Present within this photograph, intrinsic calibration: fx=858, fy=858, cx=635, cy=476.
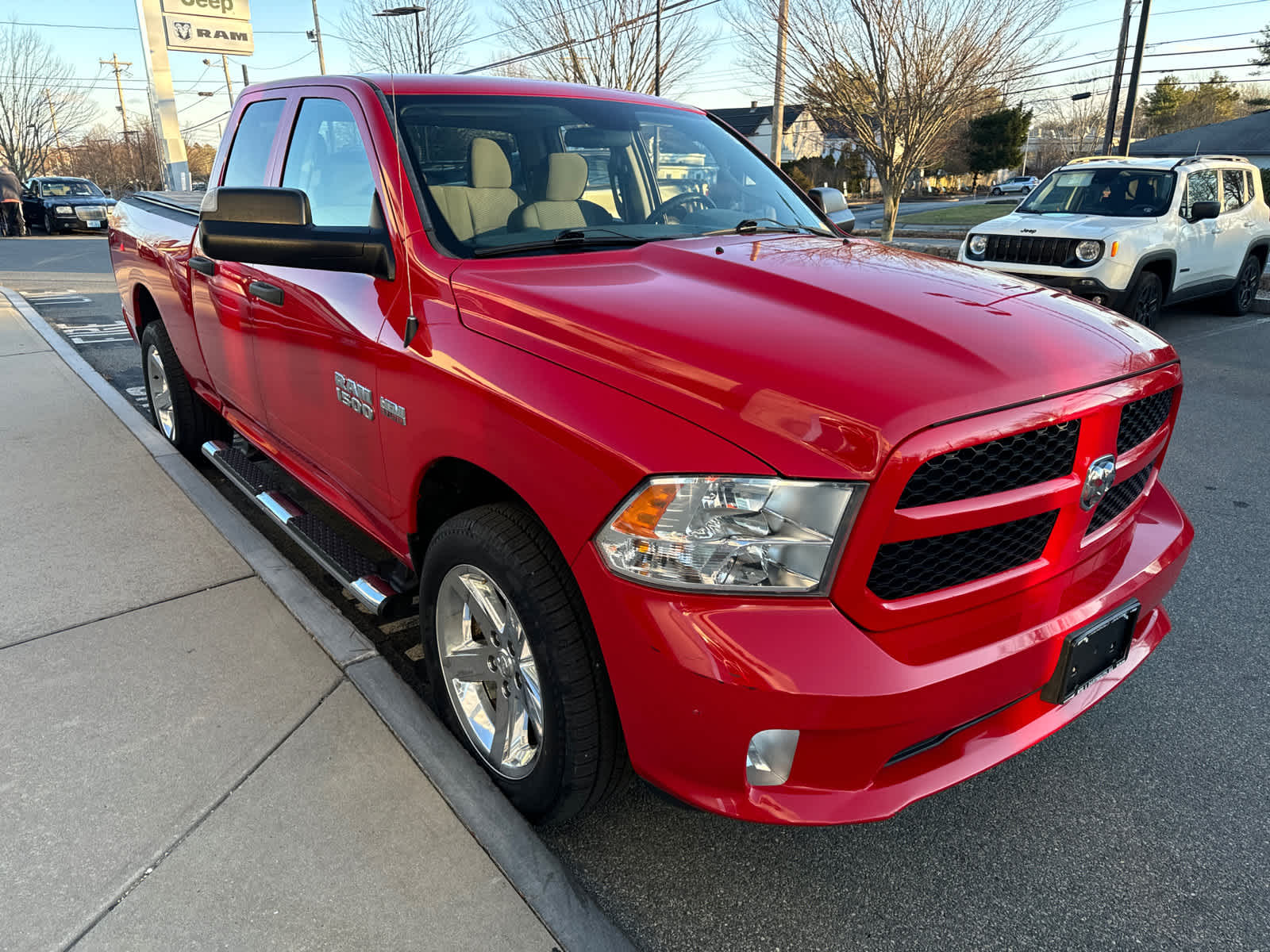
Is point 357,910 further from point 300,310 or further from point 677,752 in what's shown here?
point 300,310

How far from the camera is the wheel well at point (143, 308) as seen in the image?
502 centimetres

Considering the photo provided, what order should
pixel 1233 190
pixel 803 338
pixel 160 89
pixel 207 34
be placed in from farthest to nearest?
pixel 207 34 < pixel 160 89 < pixel 1233 190 < pixel 803 338

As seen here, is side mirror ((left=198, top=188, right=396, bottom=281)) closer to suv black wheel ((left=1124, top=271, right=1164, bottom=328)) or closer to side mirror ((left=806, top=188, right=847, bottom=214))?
side mirror ((left=806, top=188, right=847, bottom=214))

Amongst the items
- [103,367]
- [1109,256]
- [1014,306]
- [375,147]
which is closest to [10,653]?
[375,147]

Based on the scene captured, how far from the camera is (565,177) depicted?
2865 millimetres

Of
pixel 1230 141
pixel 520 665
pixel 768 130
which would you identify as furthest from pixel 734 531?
pixel 768 130

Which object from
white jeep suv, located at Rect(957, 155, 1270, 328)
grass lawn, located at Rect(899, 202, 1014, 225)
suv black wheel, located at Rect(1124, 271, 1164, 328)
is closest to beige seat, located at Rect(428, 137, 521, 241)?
white jeep suv, located at Rect(957, 155, 1270, 328)

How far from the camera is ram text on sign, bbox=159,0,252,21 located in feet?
80.4

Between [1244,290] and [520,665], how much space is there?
11351 millimetres

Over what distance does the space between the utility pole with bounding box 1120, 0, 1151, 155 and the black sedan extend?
2674 cm

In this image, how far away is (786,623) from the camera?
163 cm

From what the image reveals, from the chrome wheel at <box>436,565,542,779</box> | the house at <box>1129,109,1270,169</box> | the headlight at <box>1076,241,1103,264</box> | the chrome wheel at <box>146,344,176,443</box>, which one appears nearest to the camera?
the chrome wheel at <box>436,565,542,779</box>

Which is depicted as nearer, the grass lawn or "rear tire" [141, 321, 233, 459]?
"rear tire" [141, 321, 233, 459]

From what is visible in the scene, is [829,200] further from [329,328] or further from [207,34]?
[207,34]
